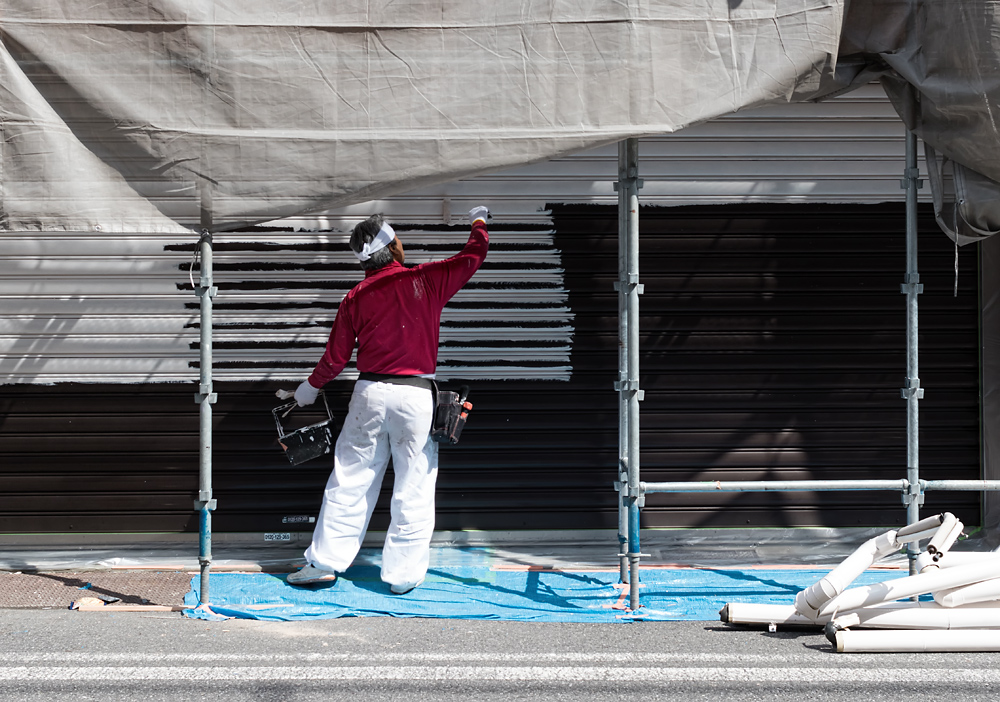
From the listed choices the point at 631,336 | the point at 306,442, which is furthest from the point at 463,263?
the point at 306,442

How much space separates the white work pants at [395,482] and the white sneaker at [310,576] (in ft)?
0.16

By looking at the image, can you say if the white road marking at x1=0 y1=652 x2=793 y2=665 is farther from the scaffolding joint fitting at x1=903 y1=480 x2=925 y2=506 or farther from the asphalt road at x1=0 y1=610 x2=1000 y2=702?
the scaffolding joint fitting at x1=903 y1=480 x2=925 y2=506

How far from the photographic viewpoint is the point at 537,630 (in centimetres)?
457

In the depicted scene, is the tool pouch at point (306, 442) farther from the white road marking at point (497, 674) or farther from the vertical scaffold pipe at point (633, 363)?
the vertical scaffold pipe at point (633, 363)

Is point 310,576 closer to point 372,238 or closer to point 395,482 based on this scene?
point 395,482

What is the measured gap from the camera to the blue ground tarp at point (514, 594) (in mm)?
4836

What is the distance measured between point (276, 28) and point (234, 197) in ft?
2.91

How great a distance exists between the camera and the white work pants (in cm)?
523

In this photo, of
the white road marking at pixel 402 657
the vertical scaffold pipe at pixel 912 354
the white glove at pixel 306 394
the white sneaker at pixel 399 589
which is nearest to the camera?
the white road marking at pixel 402 657

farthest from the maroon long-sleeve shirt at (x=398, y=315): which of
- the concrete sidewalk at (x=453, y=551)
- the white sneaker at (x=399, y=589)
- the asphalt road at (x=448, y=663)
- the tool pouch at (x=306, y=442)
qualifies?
the asphalt road at (x=448, y=663)

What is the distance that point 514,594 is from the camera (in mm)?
5195

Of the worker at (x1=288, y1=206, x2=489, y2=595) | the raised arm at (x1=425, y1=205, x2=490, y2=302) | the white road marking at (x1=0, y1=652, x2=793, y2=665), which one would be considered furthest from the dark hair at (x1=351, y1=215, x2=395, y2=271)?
the white road marking at (x1=0, y1=652, x2=793, y2=665)

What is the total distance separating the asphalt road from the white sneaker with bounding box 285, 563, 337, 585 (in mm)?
543

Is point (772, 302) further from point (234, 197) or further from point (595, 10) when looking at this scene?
point (234, 197)
